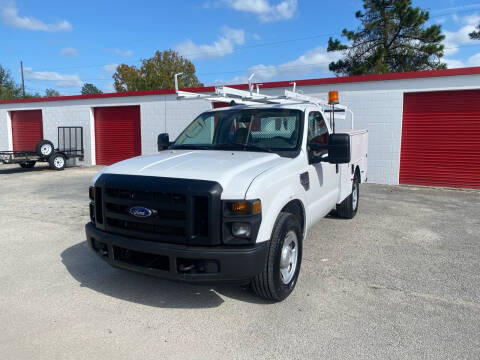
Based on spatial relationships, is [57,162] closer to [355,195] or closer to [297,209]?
[355,195]

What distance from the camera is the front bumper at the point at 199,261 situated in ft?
9.96

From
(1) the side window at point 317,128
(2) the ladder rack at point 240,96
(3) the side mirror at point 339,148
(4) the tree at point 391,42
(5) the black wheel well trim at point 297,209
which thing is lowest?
(5) the black wheel well trim at point 297,209

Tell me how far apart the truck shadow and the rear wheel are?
12.0m

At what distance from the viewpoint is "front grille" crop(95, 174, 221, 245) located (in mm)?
3078

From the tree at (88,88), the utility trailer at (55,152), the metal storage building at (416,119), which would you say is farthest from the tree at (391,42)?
the tree at (88,88)

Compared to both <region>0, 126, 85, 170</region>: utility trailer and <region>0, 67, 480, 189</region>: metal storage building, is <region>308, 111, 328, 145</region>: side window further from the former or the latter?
<region>0, 126, 85, 170</region>: utility trailer

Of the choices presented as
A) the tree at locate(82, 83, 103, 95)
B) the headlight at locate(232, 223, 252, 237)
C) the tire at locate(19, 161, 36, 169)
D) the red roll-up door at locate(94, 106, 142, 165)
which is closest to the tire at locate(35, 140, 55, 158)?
the tire at locate(19, 161, 36, 169)

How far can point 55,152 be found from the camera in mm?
15227

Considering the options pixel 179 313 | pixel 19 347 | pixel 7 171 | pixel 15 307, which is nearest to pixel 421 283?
pixel 179 313

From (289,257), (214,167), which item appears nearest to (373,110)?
(289,257)

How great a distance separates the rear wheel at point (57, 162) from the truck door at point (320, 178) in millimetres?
13028

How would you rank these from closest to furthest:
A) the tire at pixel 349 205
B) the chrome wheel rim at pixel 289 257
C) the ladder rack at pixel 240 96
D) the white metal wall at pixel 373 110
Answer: the chrome wheel rim at pixel 289 257, the ladder rack at pixel 240 96, the tire at pixel 349 205, the white metal wall at pixel 373 110

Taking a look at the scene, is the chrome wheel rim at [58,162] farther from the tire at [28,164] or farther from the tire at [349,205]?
the tire at [349,205]

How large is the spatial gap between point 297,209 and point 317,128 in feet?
4.60
